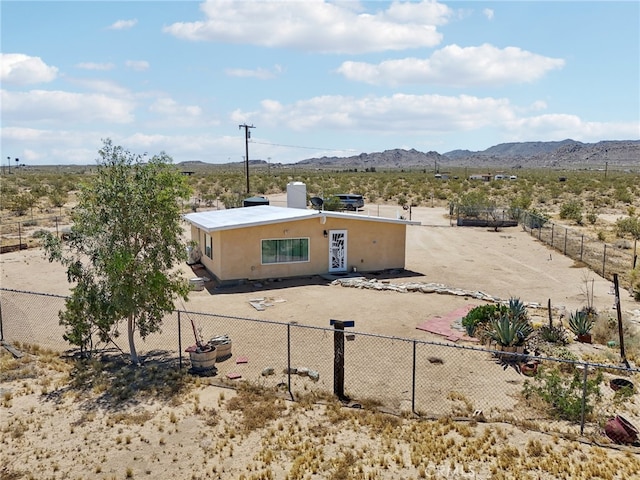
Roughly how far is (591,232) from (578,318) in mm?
26692

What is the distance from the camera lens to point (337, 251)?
86.4 feet

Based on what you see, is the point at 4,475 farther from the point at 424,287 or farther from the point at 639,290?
the point at 639,290

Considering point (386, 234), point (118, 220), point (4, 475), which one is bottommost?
point (4, 475)

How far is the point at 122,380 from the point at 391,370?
6.55 metres

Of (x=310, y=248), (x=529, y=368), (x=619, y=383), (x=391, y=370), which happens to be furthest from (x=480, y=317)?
(x=310, y=248)

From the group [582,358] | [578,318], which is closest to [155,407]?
[582,358]

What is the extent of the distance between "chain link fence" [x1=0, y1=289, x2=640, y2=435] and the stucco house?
584cm

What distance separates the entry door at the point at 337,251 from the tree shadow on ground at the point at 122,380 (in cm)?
1194

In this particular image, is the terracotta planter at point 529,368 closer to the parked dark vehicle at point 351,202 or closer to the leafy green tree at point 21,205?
the parked dark vehicle at point 351,202

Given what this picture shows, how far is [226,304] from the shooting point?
20.7 meters

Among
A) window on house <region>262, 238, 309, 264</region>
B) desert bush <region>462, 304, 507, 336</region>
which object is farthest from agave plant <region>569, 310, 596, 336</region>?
window on house <region>262, 238, 309, 264</region>

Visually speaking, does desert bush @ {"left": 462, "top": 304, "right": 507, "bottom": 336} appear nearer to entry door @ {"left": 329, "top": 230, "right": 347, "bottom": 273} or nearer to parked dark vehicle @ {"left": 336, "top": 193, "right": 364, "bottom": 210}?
entry door @ {"left": 329, "top": 230, "right": 347, "bottom": 273}

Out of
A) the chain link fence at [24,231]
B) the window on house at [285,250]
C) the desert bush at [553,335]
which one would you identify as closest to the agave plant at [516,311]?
the desert bush at [553,335]

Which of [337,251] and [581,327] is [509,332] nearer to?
[581,327]
